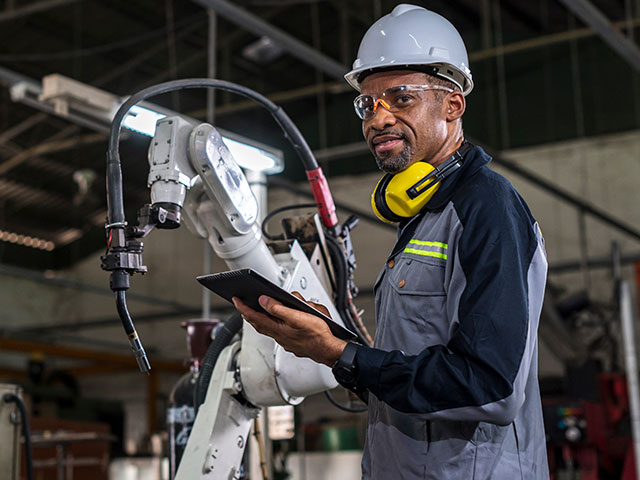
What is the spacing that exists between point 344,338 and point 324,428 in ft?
24.2

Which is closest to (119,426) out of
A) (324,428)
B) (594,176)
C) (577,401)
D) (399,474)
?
(324,428)

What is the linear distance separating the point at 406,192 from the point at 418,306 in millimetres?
249

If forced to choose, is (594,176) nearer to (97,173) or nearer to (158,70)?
(158,70)

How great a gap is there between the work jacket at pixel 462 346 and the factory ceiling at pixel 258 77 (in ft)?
24.3

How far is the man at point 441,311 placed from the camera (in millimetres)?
1414

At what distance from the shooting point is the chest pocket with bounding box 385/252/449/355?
60.9 inches

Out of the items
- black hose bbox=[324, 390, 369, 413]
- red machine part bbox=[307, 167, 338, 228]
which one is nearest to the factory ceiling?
red machine part bbox=[307, 167, 338, 228]

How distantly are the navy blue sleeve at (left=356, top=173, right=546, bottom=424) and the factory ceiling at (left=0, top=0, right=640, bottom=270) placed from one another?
24.7 ft

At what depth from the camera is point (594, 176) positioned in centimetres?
1162

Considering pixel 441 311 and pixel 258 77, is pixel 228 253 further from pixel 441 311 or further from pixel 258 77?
pixel 258 77

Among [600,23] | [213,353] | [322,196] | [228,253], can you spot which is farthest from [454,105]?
[600,23]

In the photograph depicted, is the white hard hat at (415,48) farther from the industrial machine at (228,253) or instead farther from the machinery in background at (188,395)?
the machinery in background at (188,395)

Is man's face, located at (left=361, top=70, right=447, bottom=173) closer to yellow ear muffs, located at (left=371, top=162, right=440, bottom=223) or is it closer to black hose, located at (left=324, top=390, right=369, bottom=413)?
yellow ear muffs, located at (left=371, top=162, right=440, bottom=223)

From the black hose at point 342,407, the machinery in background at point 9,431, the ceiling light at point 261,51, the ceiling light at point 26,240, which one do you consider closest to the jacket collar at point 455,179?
the black hose at point 342,407
